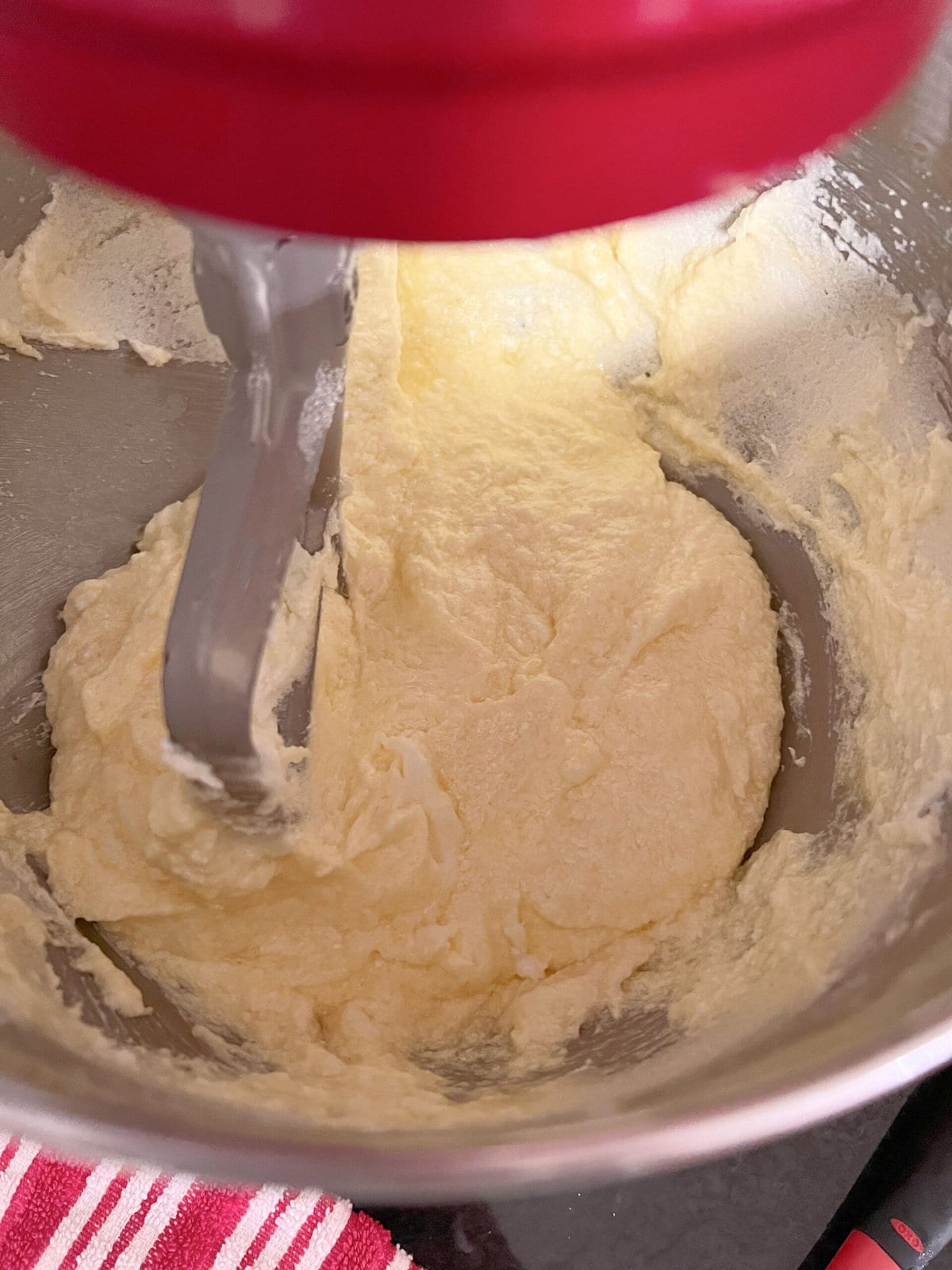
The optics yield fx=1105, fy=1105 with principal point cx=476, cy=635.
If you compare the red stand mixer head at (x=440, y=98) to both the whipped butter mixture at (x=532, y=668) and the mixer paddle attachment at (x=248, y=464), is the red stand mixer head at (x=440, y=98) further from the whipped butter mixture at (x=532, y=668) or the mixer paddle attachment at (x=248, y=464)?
the whipped butter mixture at (x=532, y=668)

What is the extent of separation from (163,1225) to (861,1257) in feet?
2.11

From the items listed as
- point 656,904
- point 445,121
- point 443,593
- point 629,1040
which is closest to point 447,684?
point 443,593

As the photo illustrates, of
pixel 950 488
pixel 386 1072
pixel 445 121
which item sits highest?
pixel 445 121

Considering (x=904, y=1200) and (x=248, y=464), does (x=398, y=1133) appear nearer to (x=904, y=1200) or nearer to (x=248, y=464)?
(x=248, y=464)

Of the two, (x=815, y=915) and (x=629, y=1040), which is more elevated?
(x=815, y=915)

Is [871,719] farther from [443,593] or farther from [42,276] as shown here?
[42,276]

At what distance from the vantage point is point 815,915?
100 cm

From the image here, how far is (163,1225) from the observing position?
1.02m

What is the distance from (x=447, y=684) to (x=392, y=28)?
939 millimetres

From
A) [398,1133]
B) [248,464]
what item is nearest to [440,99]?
[248,464]

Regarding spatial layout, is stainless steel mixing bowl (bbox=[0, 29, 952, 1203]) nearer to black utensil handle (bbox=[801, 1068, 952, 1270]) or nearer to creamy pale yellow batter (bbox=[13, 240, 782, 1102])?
creamy pale yellow batter (bbox=[13, 240, 782, 1102])

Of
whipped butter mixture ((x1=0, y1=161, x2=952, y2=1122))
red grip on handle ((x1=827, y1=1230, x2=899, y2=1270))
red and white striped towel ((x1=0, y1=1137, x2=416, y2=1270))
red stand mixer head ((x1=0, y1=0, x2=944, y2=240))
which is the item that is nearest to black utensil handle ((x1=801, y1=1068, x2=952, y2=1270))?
red grip on handle ((x1=827, y1=1230, x2=899, y2=1270))

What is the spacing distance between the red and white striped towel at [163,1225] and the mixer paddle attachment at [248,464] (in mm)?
414

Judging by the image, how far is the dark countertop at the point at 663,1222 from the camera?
105cm
